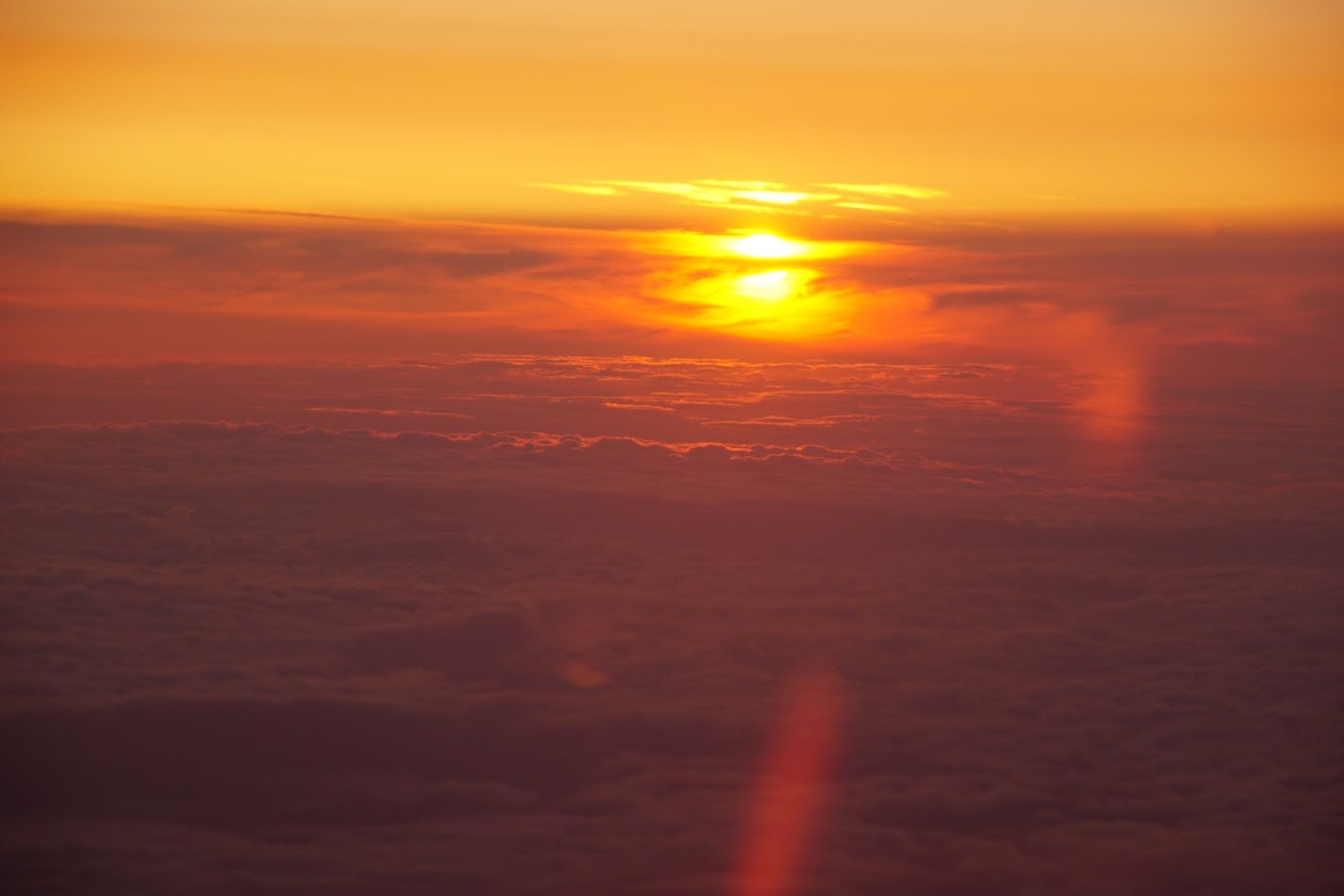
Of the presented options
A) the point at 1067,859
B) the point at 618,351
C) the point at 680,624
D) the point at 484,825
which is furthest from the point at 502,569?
the point at 618,351

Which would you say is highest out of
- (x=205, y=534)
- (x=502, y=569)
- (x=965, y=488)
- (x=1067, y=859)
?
(x=965, y=488)

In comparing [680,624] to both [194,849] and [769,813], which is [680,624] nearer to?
[769,813]

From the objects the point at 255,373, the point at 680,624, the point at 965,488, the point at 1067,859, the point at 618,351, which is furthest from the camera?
the point at 618,351

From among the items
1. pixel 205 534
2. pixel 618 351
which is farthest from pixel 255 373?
pixel 205 534

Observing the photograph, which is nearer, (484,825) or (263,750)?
(484,825)

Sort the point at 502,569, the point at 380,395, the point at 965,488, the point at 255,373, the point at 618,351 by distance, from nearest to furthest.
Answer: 1. the point at 502,569
2. the point at 965,488
3. the point at 380,395
4. the point at 255,373
5. the point at 618,351

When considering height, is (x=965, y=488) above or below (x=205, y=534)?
above
